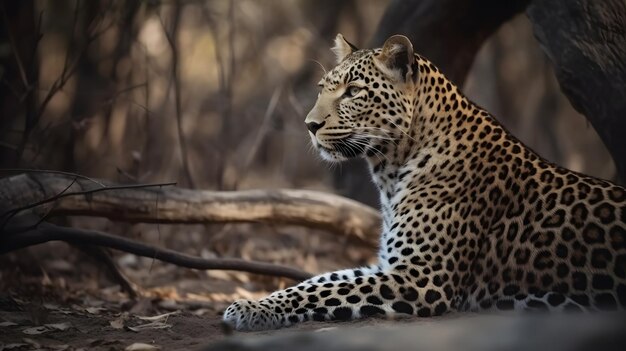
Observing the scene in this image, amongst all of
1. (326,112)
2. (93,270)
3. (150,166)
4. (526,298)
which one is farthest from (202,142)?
(526,298)

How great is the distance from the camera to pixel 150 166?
13047mm

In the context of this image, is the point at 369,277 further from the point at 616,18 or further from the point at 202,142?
the point at 202,142

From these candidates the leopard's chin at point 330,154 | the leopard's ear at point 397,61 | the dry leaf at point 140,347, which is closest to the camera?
the dry leaf at point 140,347

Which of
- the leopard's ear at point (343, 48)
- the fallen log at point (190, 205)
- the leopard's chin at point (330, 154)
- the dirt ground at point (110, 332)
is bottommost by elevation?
the dirt ground at point (110, 332)

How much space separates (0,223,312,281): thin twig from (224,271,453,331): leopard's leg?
59.2 inches

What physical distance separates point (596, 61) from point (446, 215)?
90.2 inches

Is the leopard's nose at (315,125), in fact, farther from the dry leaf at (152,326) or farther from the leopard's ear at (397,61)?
the dry leaf at (152,326)

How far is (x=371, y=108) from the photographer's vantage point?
23.2 ft

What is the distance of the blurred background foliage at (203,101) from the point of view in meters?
10.5

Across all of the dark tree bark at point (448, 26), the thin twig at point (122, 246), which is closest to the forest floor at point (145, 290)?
the thin twig at point (122, 246)

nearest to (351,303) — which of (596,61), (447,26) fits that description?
(596,61)

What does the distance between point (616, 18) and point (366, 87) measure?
2.49m

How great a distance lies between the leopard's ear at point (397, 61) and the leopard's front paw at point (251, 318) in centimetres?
216

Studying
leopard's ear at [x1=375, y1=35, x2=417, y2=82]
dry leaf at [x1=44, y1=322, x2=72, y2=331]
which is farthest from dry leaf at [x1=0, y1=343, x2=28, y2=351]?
leopard's ear at [x1=375, y1=35, x2=417, y2=82]
